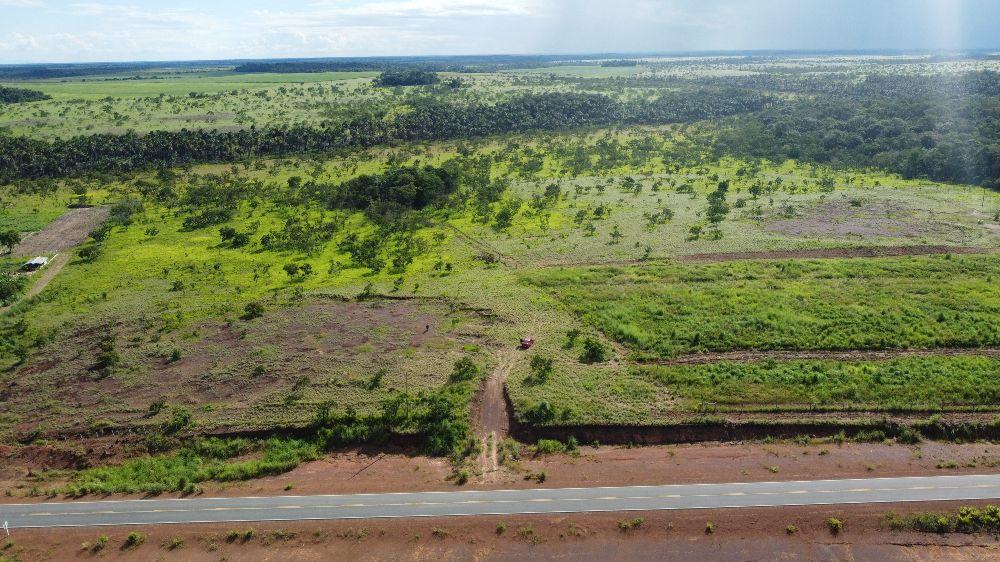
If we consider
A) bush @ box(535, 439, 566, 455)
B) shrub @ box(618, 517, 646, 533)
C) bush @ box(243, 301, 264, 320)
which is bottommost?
shrub @ box(618, 517, 646, 533)

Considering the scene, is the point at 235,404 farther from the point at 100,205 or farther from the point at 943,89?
the point at 943,89

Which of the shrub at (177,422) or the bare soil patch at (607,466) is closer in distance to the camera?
the bare soil patch at (607,466)

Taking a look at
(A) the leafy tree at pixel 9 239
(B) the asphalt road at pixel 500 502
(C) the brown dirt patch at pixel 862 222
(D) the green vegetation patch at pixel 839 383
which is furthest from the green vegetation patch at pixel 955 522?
(A) the leafy tree at pixel 9 239

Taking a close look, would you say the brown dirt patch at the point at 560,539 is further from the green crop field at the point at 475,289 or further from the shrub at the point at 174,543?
the green crop field at the point at 475,289

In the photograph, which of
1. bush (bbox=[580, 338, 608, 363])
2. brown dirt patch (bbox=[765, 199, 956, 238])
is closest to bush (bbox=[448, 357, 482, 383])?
bush (bbox=[580, 338, 608, 363])

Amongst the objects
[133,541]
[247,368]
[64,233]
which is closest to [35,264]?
[64,233]

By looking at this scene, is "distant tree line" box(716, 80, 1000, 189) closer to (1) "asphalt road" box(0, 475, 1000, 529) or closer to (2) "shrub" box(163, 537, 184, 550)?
(1) "asphalt road" box(0, 475, 1000, 529)
